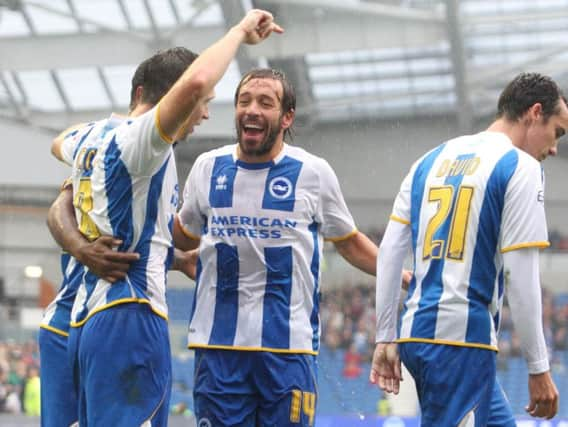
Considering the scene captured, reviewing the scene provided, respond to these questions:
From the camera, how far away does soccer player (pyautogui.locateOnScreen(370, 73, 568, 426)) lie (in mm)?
3410

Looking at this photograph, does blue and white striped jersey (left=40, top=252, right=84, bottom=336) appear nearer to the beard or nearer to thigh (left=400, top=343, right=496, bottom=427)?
the beard

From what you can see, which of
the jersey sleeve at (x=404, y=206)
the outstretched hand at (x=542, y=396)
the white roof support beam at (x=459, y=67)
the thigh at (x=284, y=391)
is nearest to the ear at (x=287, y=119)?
the jersey sleeve at (x=404, y=206)

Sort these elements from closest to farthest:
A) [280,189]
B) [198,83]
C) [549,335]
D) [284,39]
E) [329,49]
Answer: [198,83]
[280,189]
[284,39]
[329,49]
[549,335]

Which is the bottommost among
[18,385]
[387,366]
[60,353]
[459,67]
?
[18,385]

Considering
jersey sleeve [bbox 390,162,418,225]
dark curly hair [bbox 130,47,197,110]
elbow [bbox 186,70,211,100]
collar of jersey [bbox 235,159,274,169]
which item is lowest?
jersey sleeve [bbox 390,162,418,225]

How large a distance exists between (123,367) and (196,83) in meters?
0.95

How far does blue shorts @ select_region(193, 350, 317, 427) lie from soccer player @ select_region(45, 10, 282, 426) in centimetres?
34

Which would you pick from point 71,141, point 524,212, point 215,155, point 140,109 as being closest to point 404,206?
point 524,212

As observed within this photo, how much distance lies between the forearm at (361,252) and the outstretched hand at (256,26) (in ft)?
3.64

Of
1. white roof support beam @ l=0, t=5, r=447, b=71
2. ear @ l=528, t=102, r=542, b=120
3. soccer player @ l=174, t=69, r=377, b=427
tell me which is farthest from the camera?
white roof support beam @ l=0, t=5, r=447, b=71

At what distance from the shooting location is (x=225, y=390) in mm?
3764

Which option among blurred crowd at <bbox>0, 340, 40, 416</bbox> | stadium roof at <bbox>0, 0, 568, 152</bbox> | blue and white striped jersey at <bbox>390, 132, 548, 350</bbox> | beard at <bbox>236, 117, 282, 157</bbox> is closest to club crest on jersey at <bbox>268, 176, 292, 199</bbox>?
beard at <bbox>236, 117, 282, 157</bbox>

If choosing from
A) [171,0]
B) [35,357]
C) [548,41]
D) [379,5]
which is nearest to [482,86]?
[548,41]

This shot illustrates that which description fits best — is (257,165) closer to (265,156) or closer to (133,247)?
(265,156)
